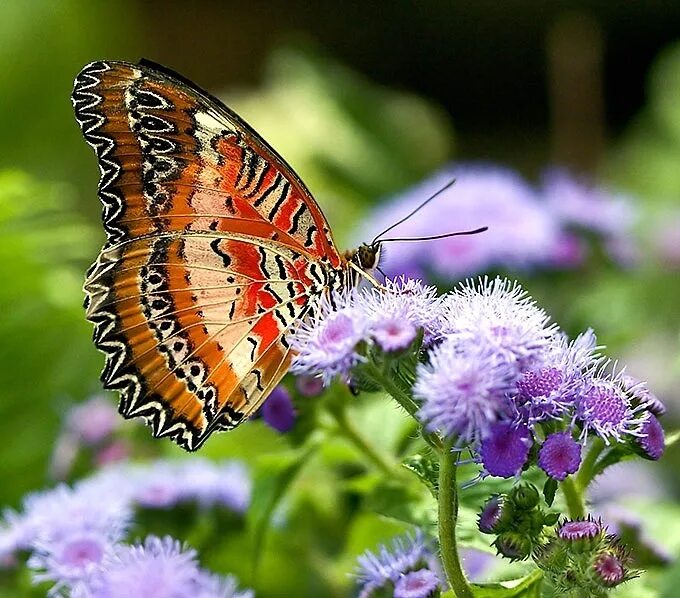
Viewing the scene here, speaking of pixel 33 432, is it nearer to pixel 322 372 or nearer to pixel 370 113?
pixel 322 372

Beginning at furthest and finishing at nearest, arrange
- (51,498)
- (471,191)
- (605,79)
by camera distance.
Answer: (605,79) < (471,191) < (51,498)

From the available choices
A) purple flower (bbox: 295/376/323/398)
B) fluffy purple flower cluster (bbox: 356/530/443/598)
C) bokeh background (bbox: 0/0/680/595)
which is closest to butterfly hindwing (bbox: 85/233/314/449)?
purple flower (bbox: 295/376/323/398)

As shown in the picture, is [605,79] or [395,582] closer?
[395,582]

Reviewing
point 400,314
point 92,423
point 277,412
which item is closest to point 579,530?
point 400,314

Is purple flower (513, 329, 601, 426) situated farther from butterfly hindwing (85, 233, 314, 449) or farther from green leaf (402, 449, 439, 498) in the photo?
butterfly hindwing (85, 233, 314, 449)

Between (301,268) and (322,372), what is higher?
(301,268)

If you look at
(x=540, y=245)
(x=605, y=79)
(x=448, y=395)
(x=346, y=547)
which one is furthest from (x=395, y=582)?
(x=605, y=79)

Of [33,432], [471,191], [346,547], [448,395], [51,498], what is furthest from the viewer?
[471,191]

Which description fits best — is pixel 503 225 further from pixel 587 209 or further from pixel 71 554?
pixel 71 554
